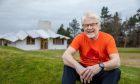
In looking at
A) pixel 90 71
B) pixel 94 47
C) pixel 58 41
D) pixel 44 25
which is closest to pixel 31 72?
pixel 94 47

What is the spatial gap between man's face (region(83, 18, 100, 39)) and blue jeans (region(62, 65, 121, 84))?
51cm

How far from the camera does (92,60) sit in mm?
4680

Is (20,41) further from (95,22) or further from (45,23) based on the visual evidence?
(95,22)

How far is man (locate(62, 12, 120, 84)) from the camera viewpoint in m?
4.39

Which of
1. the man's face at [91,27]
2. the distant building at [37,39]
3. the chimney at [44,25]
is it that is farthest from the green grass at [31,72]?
the chimney at [44,25]

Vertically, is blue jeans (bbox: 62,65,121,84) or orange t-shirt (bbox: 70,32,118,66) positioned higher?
orange t-shirt (bbox: 70,32,118,66)

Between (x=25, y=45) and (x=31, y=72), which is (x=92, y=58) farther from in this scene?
(x=25, y=45)

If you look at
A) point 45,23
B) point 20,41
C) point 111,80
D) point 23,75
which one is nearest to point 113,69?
point 111,80

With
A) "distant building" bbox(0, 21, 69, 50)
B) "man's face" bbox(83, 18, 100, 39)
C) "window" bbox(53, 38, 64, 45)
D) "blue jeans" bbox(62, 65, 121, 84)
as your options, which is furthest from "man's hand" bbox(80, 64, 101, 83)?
"window" bbox(53, 38, 64, 45)

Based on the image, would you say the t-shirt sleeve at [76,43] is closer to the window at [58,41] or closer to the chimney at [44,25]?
the window at [58,41]

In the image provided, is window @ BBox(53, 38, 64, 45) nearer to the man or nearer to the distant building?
the distant building

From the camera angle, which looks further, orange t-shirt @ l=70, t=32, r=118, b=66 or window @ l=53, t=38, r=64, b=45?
window @ l=53, t=38, r=64, b=45

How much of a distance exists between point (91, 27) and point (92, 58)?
1.41ft

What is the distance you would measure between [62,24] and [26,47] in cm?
2224
